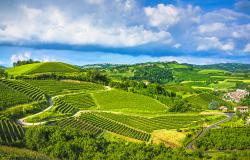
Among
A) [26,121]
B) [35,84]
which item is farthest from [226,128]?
[35,84]

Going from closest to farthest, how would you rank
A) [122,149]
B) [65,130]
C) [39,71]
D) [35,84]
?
1. [122,149]
2. [65,130]
3. [35,84]
4. [39,71]

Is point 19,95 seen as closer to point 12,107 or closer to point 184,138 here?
point 12,107

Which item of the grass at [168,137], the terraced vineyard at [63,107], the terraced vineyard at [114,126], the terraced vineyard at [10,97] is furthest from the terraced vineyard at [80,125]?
the terraced vineyard at [10,97]

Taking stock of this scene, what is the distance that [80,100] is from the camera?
12231cm

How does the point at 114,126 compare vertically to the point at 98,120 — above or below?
below

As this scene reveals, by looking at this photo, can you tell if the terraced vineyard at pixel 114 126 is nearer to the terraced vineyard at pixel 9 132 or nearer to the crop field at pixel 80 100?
the crop field at pixel 80 100

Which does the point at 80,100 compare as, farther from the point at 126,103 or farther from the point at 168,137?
the point at 168,137

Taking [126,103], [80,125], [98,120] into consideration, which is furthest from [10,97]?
[126,103]

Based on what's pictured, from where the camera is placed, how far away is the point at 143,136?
91875 millimetres

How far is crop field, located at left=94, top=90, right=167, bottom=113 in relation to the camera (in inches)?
4818

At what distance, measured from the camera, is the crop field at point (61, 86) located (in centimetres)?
12875

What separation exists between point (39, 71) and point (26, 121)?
8699cm

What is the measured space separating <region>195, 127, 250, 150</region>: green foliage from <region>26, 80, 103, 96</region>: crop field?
6362 cm

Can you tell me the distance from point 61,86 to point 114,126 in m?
50.4
